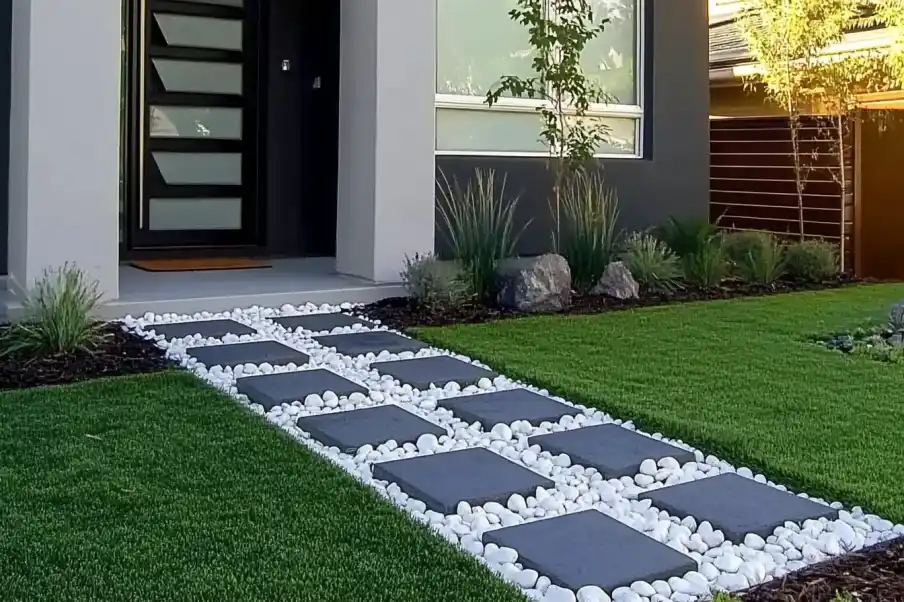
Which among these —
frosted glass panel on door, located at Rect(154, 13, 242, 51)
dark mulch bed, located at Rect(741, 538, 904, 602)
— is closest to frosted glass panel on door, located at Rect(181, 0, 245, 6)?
frosted glass panel on door, located at Rect(154, 13, 242, 51)

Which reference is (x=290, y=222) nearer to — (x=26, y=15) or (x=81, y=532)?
(x=26, y=15)

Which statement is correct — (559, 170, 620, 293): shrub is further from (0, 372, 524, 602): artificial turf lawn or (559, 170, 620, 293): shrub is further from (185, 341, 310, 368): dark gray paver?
(0, 372, 524, 602): artificial turf lawn

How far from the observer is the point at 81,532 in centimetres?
278

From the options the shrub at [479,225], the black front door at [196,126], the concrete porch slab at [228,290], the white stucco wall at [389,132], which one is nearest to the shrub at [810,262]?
the shrub at [479,225]

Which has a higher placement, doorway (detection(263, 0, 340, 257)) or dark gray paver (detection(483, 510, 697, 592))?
doorway (detection(263, 0, 340, 257))

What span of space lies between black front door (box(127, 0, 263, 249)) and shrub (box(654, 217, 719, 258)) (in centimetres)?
331

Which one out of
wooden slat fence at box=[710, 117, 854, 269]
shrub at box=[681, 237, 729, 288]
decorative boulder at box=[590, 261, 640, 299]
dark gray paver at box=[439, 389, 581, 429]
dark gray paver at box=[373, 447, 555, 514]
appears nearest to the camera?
dark gray paver at box=[373, 447, 555, 514]

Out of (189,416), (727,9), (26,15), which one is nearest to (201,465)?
Result: (189,416)

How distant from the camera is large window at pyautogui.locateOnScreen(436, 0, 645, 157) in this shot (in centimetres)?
770

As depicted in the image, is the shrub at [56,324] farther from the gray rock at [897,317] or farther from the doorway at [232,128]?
the gray rock at [897,317]

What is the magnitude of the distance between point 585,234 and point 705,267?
104 cm

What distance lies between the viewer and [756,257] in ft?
26.3

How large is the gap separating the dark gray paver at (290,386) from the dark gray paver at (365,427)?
11.8 inches

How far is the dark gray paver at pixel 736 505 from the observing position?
9.71 ft
